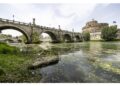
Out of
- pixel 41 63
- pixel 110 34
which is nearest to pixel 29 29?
pixel 110 34

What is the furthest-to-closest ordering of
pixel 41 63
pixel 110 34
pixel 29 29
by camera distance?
pixel 110 34 → pixel 29 29 → pixel 41 63

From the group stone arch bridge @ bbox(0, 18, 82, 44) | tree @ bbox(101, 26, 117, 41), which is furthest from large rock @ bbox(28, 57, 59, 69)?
tree @ bbox(101, 26, 117, 41)

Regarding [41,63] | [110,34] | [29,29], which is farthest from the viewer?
[110,34]

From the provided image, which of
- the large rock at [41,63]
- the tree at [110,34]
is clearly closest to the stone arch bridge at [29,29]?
the tree at [110,34]

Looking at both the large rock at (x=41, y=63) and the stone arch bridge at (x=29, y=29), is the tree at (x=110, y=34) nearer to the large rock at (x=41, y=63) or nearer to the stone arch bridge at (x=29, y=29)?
the stone arch bridge at (x=29, y=29)

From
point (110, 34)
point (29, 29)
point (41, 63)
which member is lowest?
point (41, 63)

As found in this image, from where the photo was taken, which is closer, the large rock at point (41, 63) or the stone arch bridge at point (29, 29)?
the large rock at point (41, 63)

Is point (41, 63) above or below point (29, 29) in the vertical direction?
below

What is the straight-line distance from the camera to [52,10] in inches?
355

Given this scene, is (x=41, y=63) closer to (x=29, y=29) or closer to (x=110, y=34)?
(x=29, y=29)

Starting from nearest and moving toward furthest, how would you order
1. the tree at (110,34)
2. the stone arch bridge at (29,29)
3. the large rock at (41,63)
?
1. the large rock at (41,63)
2. the stone arch bridge at (29,29)
3. the tree at (110,34)

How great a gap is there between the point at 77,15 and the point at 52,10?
1489 millimetres

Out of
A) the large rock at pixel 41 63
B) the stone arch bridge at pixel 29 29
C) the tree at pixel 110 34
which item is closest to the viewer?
the large rock at pixel 41 63

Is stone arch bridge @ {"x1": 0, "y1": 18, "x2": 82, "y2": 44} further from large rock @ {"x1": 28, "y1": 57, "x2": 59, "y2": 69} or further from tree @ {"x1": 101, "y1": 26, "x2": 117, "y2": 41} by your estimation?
large rock @ {"x1": 28, "y1": 57, "x2": 59, "y2": 69}
